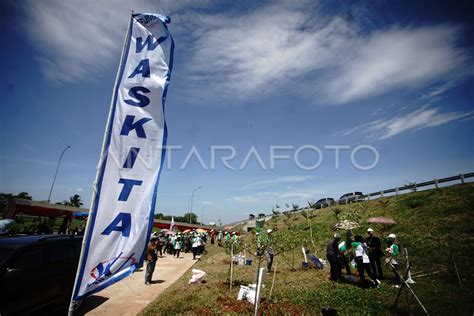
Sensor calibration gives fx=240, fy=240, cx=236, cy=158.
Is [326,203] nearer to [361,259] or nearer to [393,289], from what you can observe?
[361,259]

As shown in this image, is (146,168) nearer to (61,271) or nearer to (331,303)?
(61,271)

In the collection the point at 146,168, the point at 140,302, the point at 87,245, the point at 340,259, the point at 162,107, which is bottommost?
the point at 140,302

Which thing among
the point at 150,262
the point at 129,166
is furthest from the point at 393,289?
the point at 129,166

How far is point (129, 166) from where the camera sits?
3.62 m

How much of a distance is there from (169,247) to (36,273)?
18165 millimetres

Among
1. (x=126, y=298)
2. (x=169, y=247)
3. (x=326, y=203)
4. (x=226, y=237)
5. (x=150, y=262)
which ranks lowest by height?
(x=126, y=298)

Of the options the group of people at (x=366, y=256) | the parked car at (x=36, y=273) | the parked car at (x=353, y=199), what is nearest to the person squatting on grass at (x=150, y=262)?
the parked car at (x=36, y=273)

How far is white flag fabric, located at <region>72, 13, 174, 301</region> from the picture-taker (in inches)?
127

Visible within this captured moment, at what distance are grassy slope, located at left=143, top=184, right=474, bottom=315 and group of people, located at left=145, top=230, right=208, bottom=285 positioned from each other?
1380 millimetres

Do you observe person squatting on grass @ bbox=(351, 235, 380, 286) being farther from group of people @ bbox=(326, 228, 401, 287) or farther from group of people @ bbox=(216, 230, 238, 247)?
group of people @ bbox=(216, 230, 238, 247)

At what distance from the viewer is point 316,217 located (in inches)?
1184

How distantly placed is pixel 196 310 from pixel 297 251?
1440 centimetres

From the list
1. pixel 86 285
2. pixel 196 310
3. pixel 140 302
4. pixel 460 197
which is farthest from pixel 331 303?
pixel 460 197

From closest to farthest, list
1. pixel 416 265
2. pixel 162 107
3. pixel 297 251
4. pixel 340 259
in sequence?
pixel 162 107 → pixel 340 259 → pixel 416 265 → pixel 297 251
